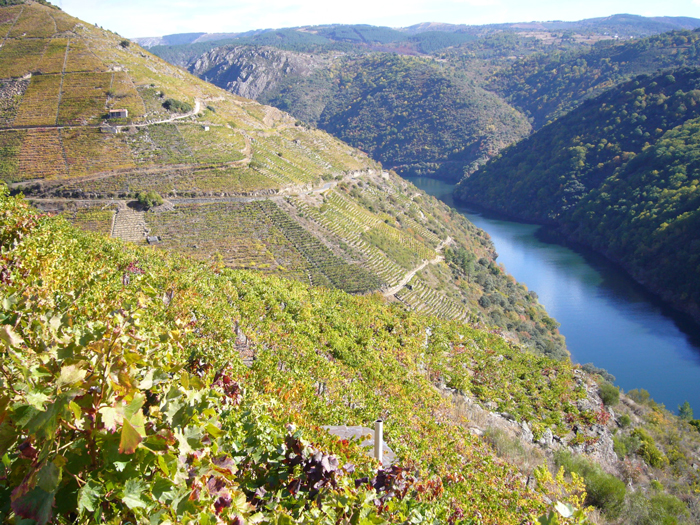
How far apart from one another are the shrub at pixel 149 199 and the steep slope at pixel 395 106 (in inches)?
3468

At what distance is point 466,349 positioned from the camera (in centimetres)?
2266

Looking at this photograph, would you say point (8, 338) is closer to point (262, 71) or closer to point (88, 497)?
point (88, 497)

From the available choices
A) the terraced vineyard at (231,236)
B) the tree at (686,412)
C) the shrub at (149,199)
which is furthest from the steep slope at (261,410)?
the shrub at (149,199)

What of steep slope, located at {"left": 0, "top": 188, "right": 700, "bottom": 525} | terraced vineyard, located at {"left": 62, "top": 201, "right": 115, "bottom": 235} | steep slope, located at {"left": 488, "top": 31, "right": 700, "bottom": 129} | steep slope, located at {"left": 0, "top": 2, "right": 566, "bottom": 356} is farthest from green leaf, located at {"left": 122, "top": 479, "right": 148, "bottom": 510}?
steep slope, located at {"left": 488, "top": 31, "right": 700, "bottom": 129}

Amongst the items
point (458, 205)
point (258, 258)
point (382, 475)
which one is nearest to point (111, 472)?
point (382, 475)

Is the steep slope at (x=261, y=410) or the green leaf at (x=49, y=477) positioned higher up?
the green leaf at (x=49, y=477)

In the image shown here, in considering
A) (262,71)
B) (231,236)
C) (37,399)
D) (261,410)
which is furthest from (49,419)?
(262,71)

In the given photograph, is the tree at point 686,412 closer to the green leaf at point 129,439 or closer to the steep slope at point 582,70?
the green leaf at point 129,439

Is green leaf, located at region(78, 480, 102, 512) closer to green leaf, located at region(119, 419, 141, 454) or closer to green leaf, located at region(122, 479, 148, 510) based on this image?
green leaf, located at region(122, 479, 148, 510)

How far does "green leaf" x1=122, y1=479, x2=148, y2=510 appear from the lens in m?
2.02

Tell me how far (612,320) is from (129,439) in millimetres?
53056

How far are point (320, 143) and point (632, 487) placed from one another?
58628 millimetres

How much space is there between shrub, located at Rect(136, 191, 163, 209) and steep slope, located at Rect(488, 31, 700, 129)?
388 ft

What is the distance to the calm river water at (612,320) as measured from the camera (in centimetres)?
3738
